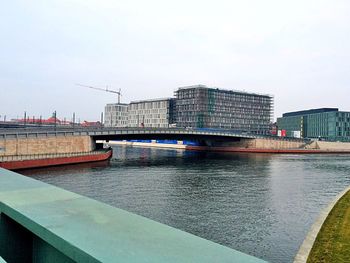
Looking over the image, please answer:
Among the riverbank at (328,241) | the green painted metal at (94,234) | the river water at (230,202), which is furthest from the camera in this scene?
the river water at (230,202)

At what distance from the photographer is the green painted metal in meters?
4.91

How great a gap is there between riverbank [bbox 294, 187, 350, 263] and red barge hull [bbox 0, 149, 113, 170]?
52.2 m

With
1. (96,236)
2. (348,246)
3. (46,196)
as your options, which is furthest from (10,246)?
(348,246)

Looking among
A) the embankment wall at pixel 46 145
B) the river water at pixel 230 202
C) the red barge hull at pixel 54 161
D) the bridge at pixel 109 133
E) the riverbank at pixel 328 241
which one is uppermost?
the bridge at pixel 109 133

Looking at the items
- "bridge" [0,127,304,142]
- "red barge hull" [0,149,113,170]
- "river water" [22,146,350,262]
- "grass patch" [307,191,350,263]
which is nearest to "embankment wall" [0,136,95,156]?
"bridge" [0,127,304,142]

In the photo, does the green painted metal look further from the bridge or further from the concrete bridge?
the bridge

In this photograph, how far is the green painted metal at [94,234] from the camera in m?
4.91

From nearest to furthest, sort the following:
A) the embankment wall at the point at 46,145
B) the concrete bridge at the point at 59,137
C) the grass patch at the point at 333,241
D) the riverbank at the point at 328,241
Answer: the grass patch at the point at 333,241 → the riverbank at the point at 328,241 → the embankment wall at the point at 46,145 → the concrete bridge at the point at 59,137

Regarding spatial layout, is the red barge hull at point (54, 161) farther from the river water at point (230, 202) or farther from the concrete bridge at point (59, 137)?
the river water at point (230, 202)

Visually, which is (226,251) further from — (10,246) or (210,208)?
(210,208)

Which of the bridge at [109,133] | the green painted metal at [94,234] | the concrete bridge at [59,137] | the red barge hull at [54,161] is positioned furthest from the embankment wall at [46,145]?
the green painted metal at [94,234]

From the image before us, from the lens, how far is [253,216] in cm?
2814

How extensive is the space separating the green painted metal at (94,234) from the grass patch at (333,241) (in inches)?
401

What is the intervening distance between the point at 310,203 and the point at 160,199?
1589cm
